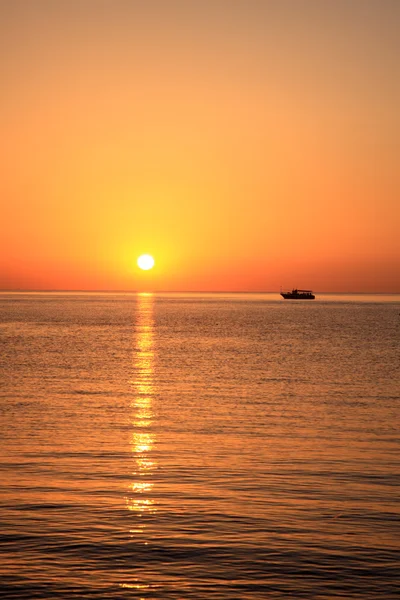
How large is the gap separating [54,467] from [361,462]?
11663 mm

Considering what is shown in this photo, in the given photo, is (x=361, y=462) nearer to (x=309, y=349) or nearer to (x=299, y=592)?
(x=299, y=592)

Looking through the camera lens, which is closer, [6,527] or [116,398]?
[6,527]

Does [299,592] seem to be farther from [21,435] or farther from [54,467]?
[21,435]

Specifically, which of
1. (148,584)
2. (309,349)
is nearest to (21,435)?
(148,584)

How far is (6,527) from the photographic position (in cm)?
2069

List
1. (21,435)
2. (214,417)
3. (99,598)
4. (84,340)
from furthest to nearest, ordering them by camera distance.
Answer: (84,340) < (214,417) < (21,435) < (99,598)

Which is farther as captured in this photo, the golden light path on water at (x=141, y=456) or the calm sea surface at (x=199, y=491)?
the golden light path on water at (x=141, y=456)

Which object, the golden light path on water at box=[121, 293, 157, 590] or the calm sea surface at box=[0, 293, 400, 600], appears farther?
the golden light path on water at box=[121, 293, 157, 590]

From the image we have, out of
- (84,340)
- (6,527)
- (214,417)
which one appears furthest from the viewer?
(84,340)

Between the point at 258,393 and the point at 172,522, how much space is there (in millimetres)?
30954

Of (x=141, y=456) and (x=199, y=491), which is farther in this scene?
(x=141, y=456)

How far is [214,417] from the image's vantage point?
133ft

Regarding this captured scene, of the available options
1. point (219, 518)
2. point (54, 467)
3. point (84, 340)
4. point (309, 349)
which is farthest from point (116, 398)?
point (84, 340)

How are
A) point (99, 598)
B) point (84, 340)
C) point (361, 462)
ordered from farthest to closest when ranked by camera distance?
point (84, 340), point (361, 462), point (99, 598)
